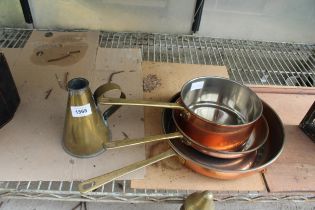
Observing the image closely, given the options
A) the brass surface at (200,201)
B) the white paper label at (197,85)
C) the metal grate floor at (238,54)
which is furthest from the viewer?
the metal grate floor at (238,54)

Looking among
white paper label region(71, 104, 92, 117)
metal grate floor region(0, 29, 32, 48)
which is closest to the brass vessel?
white paper label region(71, 104, 92, 117)

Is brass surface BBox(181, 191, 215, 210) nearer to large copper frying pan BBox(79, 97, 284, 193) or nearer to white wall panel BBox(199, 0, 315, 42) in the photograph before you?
large copper frying pan BBox(79, 97, 284, 193)

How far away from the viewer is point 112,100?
0.48 meters

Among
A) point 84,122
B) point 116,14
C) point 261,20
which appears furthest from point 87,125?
point 261,20

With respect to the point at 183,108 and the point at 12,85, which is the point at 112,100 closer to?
the point at 183,108

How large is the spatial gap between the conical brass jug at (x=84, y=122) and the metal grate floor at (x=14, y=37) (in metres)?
0.44

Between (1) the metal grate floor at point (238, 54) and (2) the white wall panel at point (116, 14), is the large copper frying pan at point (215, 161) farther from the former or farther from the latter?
(2) the white wall panel at point (116, 14)

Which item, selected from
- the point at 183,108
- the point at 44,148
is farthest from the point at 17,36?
the point at 183,108

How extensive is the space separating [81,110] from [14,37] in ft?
1.74

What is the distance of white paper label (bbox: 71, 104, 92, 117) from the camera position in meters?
0.46

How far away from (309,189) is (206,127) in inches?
9.4

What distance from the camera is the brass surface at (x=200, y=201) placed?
16.8 inches

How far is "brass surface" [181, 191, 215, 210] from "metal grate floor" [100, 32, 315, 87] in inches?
16.7

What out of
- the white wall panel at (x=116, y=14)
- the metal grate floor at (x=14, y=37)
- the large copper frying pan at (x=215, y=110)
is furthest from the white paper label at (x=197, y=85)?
the metal grate floor at (x=14, y=37)
